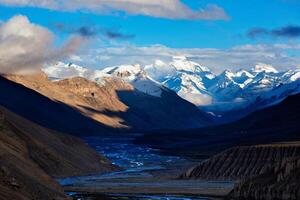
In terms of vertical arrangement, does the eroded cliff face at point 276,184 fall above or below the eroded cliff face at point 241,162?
below

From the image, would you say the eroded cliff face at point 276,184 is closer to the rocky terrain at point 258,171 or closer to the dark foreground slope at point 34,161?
the rocky terrain at point 258,171

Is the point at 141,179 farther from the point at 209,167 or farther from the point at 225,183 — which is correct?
the point at 225,183

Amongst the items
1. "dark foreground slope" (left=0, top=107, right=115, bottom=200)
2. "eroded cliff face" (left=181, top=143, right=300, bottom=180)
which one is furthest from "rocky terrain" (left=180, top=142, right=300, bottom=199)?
"dark foreground slope" (left=0, top=107, right=115, bottom=200)

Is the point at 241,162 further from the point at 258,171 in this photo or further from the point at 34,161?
the point at 34,161

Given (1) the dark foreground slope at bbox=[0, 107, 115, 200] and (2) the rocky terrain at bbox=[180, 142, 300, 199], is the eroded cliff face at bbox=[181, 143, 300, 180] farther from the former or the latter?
(1) the dark foreground slope at bbox=[0, 107, 115, 200]

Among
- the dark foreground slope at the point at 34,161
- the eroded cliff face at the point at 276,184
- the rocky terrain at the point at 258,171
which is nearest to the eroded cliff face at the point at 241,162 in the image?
the rocky terrain at the point at 258,171

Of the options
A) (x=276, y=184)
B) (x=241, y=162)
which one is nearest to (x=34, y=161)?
(x=241, y=162)

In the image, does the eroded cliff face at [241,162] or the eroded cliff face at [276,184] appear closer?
the eroded cliff face at [276,184]

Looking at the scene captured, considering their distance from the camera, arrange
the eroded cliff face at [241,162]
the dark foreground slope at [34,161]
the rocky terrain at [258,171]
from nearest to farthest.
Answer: the dark foreground slope at [34,161], the rocky terrain at [258,171], the eroded cliff face at [241,162]
